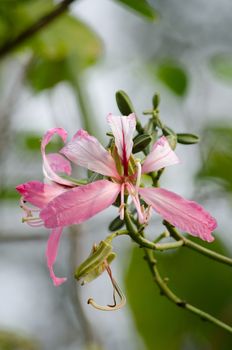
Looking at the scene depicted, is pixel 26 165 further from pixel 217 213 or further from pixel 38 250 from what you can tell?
pixel 38 250

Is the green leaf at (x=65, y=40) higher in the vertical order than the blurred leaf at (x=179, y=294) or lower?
higher

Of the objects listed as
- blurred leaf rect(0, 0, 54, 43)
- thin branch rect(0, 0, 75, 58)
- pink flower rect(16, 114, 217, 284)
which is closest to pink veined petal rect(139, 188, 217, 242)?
pink flower rect(16, 114, 217, 284)

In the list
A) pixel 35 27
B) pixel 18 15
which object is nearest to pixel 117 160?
pixel 35 27

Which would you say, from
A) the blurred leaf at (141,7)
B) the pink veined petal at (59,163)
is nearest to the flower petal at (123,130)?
the pink veined petal at (59,163)

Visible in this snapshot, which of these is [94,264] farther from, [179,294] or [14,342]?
[14,342]

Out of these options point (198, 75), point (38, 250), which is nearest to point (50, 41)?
point (198, 75)

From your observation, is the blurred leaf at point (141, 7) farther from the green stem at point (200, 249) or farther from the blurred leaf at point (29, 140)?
the blurred leaf at point (29, 140)
